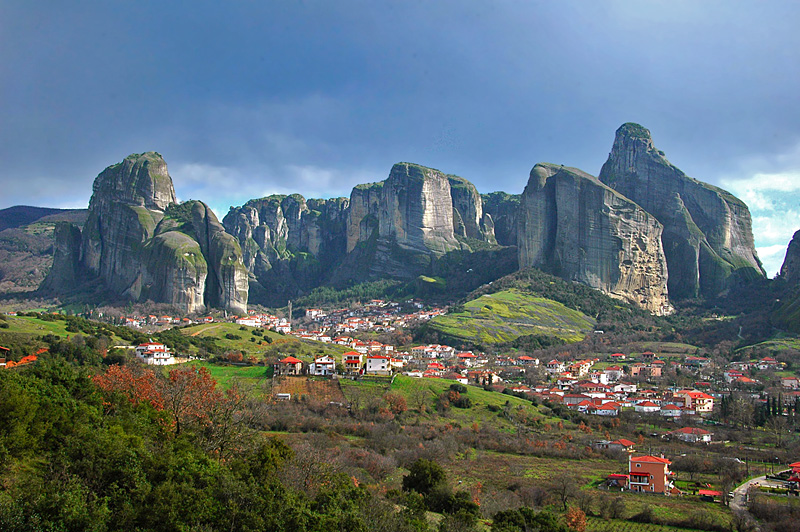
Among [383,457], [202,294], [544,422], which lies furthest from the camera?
[202,294]

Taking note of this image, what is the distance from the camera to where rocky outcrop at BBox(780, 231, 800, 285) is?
131 m

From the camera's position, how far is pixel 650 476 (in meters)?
43.2

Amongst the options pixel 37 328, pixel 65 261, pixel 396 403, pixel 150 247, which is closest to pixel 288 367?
pixel 396 403

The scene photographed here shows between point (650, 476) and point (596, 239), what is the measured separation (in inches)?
4224

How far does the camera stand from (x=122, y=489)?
20812mm

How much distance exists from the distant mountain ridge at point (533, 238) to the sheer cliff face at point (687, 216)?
0.84 feet

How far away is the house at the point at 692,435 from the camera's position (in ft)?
186

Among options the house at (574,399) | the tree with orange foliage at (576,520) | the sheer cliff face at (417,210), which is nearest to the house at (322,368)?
the house at (574,399)

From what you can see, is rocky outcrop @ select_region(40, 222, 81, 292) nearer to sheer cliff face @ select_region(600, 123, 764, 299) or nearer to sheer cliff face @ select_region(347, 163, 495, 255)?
sheer cliff face @ select_region(347, 163, 495, 255)

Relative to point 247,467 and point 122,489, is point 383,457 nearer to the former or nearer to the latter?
point 247,467

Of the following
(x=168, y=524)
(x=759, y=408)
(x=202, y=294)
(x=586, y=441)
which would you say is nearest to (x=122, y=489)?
(x=168, y=524)

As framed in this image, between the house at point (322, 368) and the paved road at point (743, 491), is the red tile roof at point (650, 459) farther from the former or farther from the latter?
the house at point (322, 368)

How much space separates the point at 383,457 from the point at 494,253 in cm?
14501

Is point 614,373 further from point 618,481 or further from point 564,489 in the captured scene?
point 564,489
